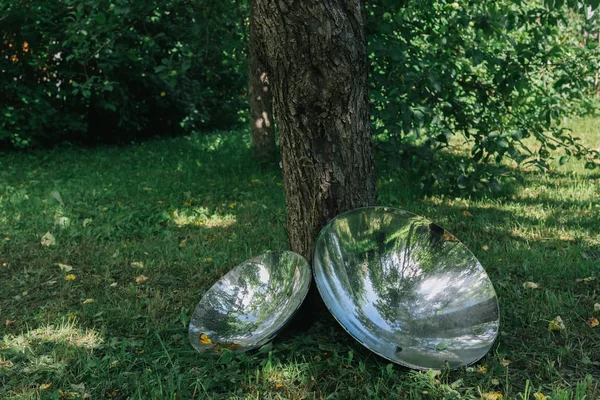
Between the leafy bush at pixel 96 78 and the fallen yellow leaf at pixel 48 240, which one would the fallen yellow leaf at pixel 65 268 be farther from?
the leafy bush at pixel 96 78

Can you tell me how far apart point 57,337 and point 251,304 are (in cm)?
102

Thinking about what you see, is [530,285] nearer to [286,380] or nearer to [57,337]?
[286,380]

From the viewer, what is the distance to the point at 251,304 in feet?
10.9

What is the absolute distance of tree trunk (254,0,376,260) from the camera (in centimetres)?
296

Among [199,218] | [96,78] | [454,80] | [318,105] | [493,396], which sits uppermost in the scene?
[318,105]

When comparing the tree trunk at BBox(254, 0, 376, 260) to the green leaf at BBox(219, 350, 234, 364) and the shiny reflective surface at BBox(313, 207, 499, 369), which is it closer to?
the shiny reflective surface at BBox(313, 207, 499, 369)

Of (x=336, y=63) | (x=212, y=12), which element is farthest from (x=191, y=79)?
(x=336, y=63)

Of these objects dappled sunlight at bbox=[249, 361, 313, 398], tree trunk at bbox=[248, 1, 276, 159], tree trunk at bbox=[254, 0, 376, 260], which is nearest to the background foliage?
tree trunk at bbox=[248, 1, 276, 159]

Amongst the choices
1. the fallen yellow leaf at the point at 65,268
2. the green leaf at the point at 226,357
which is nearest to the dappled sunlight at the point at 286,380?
the green leaf at the point at 226,357

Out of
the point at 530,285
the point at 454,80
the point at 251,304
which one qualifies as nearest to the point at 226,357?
the point at 251,304

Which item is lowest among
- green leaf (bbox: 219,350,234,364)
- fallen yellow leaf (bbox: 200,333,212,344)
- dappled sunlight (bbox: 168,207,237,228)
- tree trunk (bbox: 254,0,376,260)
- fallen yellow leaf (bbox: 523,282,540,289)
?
dappled sunlight (bbox: 168,207,237,228)

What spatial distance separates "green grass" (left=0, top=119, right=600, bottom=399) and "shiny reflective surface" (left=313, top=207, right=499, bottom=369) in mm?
103

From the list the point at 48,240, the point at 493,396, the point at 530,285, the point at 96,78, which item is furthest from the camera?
the point at 96,78

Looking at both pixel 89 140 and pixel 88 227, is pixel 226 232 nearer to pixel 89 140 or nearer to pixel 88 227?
pixel 88 227
